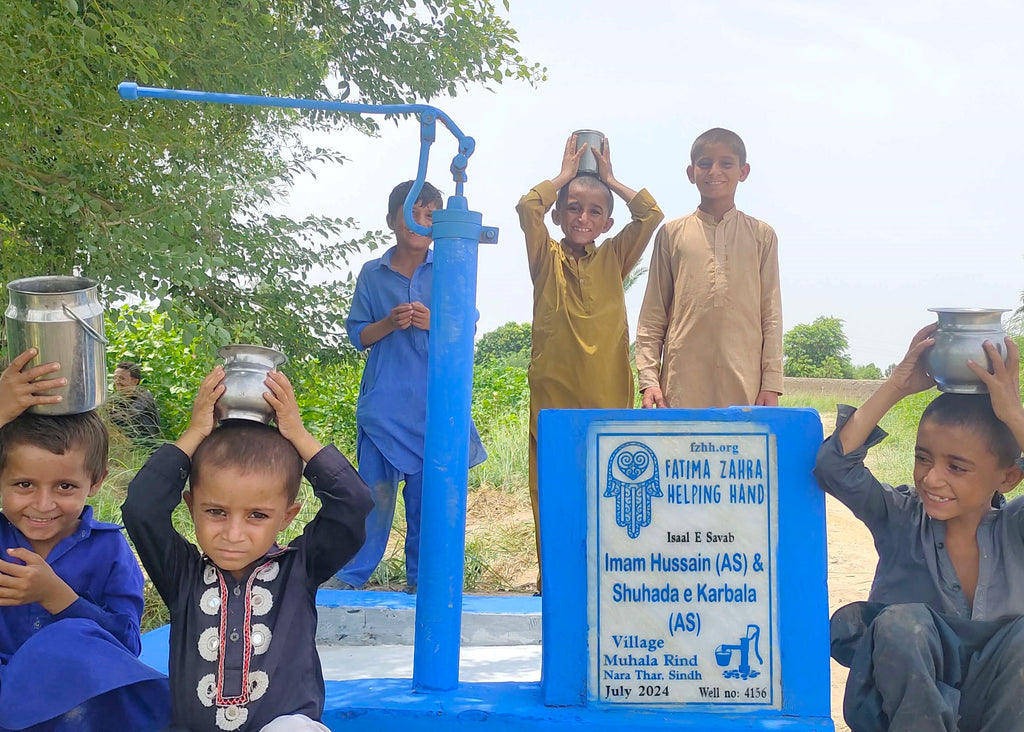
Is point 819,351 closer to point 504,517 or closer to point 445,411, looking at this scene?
point 504,517

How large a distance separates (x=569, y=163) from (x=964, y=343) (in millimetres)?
1702

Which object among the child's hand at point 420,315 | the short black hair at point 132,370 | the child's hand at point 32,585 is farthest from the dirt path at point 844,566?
the short black hair at point 132,370

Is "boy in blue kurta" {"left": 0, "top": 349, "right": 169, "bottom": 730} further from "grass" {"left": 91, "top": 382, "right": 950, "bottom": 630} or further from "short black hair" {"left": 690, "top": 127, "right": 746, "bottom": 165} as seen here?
"short black hair" {"left": 690, "top": 127, "right": 746, "bottom": 165}

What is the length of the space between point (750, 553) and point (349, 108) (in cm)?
145

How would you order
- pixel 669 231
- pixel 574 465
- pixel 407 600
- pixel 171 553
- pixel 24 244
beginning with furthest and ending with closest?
pixel 24 244, pixel 669 231, pixel 407 600, pixel 574 465, pixel 171 553

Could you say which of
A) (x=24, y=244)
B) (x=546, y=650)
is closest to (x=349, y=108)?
(x=546, y=650)

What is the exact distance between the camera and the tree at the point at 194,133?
3.89 m

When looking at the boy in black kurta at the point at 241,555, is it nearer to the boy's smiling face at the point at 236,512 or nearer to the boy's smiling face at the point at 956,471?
the boy's smiling face at the point at 236,512

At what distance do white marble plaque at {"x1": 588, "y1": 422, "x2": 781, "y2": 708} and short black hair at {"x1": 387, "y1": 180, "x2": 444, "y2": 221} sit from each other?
178 cm

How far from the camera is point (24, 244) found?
4.61 m

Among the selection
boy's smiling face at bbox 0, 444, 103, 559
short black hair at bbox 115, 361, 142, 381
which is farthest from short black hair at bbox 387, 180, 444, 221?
short black hair at bbox 115, 361, 142, 381

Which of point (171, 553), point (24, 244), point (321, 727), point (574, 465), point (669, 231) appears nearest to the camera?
point (321, 727)

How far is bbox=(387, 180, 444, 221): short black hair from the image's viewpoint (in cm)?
370

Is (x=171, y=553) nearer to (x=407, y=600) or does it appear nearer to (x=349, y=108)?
(x=349, y=108)
